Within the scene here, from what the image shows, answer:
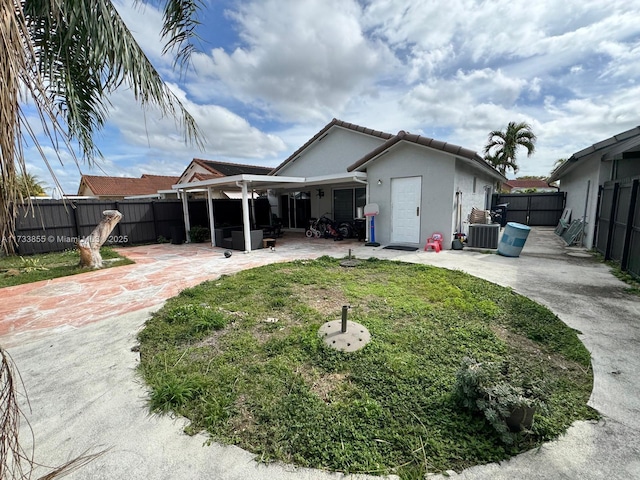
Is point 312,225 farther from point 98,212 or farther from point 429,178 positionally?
point 98,212

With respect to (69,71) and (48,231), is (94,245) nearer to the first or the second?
(48,231)

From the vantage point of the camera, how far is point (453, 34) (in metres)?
7.66

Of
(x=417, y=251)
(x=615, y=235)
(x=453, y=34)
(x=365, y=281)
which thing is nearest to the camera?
(x=365, y=281)

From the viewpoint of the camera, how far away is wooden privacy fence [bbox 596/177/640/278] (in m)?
5.55

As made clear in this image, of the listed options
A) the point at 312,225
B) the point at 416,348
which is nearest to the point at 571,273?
the point at 416,348

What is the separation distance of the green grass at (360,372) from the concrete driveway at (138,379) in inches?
4.9

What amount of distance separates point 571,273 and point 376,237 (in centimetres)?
548

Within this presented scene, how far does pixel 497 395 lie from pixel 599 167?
9.74 metres

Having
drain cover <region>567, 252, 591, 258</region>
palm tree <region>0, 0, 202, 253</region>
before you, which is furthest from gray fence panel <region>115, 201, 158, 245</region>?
drain cover <region>567, 252, 591, 258</region>

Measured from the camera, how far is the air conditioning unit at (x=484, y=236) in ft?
28.8

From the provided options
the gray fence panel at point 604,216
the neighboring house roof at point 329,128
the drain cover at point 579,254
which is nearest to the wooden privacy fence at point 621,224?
the gray fence panel at point 604,216

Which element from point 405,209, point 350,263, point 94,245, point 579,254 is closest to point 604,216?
point 579,254

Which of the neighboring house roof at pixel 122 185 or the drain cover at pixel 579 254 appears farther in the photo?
the neighboring house roof at pixel 122 185

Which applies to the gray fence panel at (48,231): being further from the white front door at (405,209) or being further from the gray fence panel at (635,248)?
the gray fence panel at (635,248)
